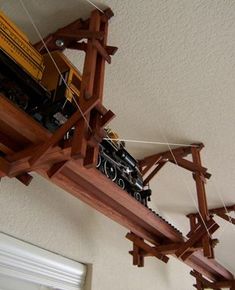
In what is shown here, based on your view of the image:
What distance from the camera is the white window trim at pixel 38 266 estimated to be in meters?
1.87

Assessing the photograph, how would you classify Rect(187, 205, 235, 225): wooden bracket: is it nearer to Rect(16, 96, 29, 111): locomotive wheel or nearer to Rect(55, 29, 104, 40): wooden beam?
Rect(55, 29, 104, 40): wooden beam

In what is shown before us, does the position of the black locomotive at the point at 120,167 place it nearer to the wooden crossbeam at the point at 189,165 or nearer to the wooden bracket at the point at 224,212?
the wooden crossbeam at the point at 189,165

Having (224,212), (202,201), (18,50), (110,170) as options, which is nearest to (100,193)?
(110,170)

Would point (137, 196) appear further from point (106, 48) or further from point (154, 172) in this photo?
point (106, 48)

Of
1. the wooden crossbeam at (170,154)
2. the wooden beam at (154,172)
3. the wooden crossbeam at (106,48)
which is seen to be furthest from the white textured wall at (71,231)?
the wooden crossbeam at (106,48)

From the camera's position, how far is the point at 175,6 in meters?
1.71

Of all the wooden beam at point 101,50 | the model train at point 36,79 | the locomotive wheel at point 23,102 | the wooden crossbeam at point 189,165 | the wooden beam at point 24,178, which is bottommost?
the wooden beam at point 24,178

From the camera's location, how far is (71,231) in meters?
2.37

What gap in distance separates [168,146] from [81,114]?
170 centimetres

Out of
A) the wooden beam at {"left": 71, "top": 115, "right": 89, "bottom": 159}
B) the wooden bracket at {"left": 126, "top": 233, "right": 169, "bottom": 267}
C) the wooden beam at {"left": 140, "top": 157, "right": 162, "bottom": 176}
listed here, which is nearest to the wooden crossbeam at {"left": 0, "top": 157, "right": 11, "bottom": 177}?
the wooden beam at {"left": 71, "top": 115, "right": 89, "bottom": 159}

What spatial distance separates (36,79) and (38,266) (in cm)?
124

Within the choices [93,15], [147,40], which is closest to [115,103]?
[147,40]

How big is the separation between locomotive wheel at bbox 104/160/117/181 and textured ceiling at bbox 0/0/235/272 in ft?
2.05

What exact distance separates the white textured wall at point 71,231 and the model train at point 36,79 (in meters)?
0.60
